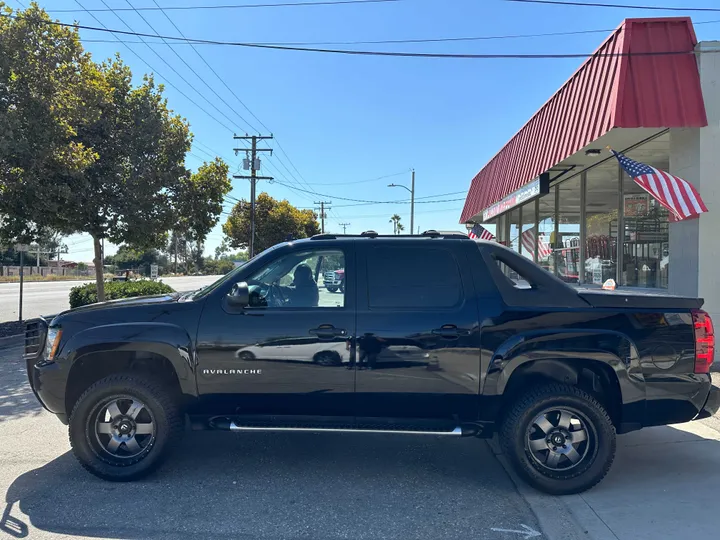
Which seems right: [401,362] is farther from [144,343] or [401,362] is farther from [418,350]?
[144,343]

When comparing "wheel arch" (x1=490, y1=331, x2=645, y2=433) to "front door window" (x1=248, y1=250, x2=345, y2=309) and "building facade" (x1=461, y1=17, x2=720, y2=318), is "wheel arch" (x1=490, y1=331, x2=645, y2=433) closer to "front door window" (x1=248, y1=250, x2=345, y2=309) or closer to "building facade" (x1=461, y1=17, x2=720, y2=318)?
→ "front door window" (x1=248, y1=250, x2=345, y2=309)

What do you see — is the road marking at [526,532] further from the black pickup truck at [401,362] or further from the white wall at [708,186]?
the white wall at [708,186]

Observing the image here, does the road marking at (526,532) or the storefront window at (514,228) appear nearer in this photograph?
the road marking at (526,532)

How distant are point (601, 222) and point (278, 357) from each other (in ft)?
32.3

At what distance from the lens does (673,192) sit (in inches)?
290

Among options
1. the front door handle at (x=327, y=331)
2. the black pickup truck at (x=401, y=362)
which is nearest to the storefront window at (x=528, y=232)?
the black pickup truck at (x=401, y=362)

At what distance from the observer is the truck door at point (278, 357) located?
3783 mm

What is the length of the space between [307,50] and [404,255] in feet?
25.4

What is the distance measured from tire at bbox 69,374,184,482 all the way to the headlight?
0.41 meters

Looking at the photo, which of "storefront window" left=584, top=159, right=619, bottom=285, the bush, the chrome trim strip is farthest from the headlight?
"storefront window" left=584, top=159, right=619, bottom=285

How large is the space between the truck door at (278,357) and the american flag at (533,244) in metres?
12.1

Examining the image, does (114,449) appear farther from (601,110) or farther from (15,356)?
(601,110)

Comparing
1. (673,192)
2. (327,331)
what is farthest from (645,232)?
(327,331)

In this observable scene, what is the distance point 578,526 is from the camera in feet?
10.9
